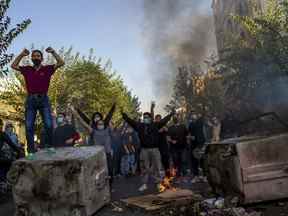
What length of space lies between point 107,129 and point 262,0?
65.3 feet

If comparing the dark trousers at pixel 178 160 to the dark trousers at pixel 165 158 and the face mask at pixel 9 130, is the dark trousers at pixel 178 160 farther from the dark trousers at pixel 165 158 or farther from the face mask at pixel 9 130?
the face mask at pixel 9 130

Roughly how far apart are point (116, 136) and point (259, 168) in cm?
705

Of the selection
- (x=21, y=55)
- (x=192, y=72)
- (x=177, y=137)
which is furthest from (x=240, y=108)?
(x=192, y=72)

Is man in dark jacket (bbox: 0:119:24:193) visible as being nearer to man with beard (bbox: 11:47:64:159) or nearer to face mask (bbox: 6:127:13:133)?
face mask (bbox: 6:127:13:133)

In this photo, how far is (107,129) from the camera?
28.8 feet

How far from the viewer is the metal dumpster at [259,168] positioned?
241 inches

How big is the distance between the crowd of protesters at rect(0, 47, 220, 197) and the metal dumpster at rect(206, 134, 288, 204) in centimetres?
276

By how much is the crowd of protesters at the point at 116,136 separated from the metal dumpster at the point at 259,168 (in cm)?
276

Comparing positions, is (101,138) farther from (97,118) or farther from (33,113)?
(33,113)

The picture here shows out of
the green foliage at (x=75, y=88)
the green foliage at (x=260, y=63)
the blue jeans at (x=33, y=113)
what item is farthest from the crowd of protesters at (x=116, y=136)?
the green foliage at (x=75, y=88)

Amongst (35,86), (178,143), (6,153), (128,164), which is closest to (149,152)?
(178,143)

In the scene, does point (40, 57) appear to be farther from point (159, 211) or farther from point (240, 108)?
point (240, 108)

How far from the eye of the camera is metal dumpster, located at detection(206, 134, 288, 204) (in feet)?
20.1

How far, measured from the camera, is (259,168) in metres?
6.17
